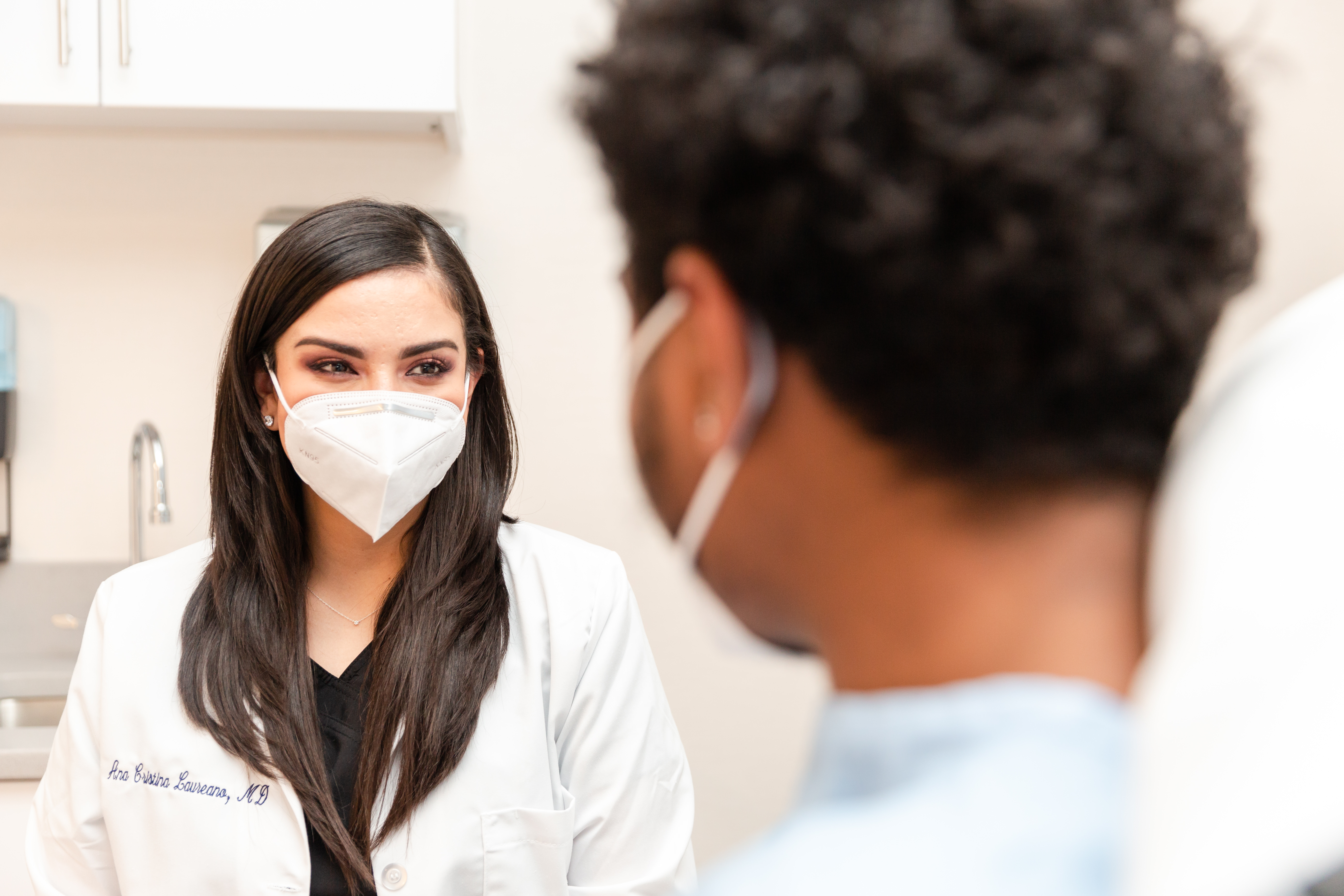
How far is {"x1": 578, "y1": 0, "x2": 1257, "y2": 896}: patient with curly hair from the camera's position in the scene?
0.34 metres

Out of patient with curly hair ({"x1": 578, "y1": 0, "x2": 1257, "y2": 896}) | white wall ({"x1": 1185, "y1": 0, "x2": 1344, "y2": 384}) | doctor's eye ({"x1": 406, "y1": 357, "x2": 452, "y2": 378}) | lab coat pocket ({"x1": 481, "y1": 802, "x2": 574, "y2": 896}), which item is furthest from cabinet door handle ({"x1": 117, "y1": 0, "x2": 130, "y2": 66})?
white wall ({"x1": 1185, "y1": 0, "x2": 1344, "y2": 384})

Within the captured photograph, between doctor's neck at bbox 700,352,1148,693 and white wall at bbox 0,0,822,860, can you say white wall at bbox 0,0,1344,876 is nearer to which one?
white wall at bbox 0,0,822,860

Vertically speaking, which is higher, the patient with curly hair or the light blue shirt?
the patient with curly hair

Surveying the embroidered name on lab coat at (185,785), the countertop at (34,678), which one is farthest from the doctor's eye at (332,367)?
the countertop at (34,678)

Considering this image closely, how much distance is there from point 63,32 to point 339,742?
51.4 inches

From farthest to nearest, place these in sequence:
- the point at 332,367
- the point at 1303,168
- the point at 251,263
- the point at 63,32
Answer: the point at 1303,168 → the point at 251,263 → the point at 63,32 → the point at 332,367

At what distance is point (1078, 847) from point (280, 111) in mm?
1817

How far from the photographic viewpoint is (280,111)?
5.91 feet

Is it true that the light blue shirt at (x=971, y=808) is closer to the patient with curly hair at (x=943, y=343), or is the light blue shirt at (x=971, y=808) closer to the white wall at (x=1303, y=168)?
the patient with curly hair at (x=943, y=343)

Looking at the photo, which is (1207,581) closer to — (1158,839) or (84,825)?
(1158,839)

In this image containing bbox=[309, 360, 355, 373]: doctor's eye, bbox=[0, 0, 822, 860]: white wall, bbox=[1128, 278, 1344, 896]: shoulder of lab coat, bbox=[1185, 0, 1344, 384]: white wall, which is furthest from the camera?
bbox=[1185, 0, 1344, 384]: white wall

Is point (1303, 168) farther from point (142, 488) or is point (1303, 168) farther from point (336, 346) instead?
point (142, 488)

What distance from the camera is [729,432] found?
409 millimetres

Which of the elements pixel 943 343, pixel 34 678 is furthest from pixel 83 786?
pixel 943 343
